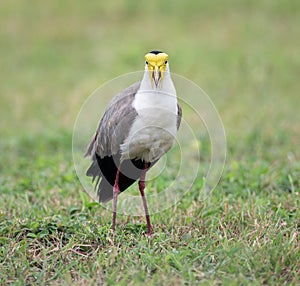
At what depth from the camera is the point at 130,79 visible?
758 centimetres

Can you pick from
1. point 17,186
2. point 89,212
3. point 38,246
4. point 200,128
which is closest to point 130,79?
point 200,128

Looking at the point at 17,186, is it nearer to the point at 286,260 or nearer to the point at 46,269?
the point at 46,269

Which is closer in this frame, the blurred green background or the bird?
the bird

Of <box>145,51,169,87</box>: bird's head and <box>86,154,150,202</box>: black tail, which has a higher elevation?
<box>145,51,169,87</box>: bird's head

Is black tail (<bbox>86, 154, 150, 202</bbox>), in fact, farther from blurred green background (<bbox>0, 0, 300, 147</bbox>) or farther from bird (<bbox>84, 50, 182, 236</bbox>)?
blurred green background (<bbox>0, 0, 300, 147</bbox>)

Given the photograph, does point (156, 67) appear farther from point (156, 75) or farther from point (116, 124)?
point (116, 124)

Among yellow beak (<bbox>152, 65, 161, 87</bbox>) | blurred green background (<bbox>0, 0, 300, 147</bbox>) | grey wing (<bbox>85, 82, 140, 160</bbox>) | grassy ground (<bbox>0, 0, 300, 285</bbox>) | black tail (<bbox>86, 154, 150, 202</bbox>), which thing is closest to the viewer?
grassy ground (<bbox>0, 0, 300, 285</bbox>)

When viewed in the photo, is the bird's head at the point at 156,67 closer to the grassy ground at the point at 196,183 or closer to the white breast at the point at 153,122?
the white breast at the point at 153,122

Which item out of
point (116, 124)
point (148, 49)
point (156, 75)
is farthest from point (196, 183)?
point (148, 49)

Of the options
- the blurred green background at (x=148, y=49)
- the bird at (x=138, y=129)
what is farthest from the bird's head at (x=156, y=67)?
the blurred green background at (x=148, y=49)

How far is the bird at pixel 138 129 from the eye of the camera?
396 cm

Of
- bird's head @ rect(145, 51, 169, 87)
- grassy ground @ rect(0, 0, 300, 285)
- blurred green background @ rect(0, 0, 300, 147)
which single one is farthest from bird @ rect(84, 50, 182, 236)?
blurred green background @ rect(0, 0, 300, 147)

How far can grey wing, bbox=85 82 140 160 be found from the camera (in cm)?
413

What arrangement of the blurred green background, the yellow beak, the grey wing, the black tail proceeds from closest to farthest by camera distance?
the yellow beak < the grey wing < the black tail < the blurred green background
